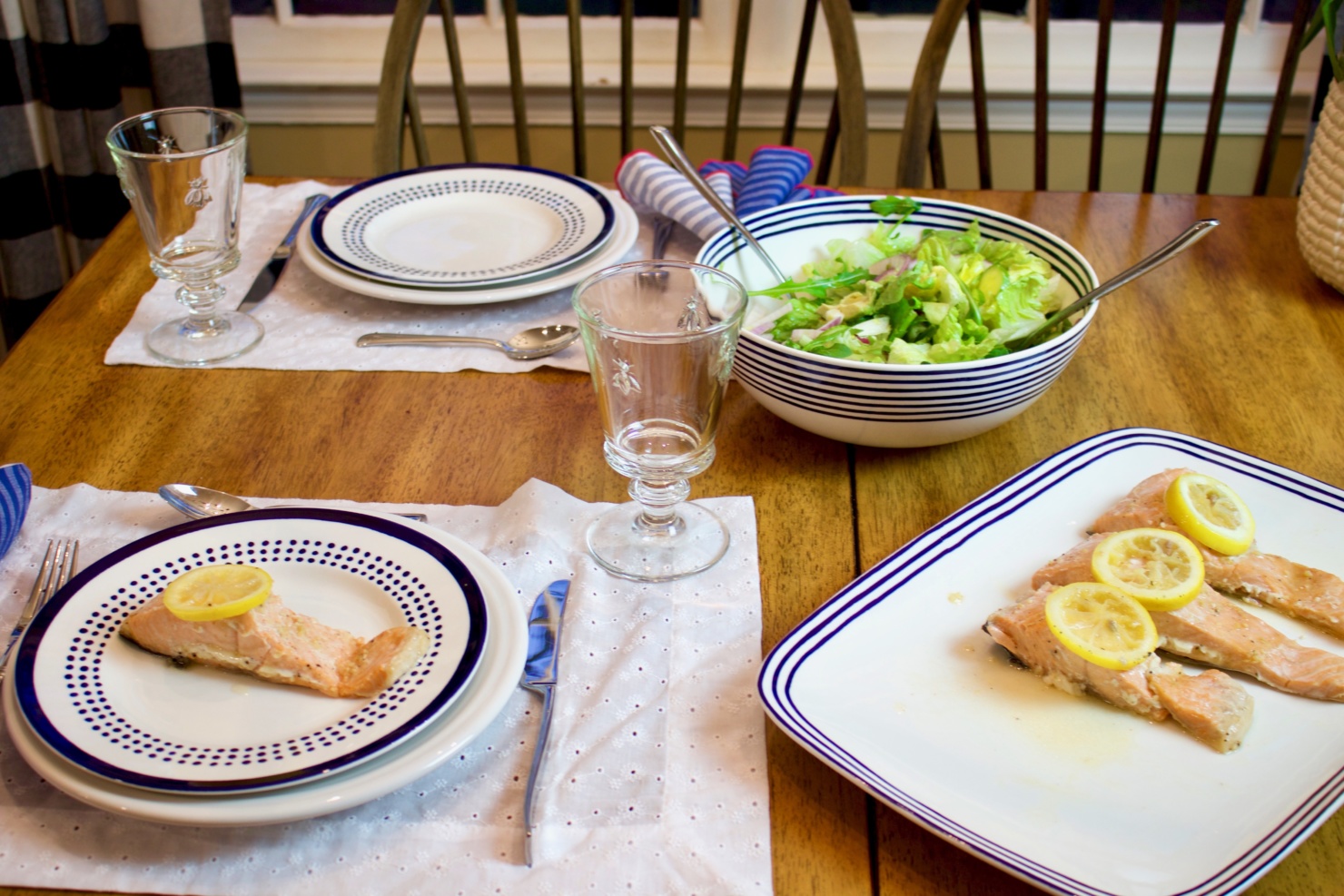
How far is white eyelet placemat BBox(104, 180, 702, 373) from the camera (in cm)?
104

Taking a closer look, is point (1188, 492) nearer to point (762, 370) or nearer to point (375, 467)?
point (762, 370)

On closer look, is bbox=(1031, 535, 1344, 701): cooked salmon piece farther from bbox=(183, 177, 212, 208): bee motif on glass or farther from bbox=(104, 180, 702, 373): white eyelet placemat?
bbox=(183, 177, 212, 208): bee motif on glass

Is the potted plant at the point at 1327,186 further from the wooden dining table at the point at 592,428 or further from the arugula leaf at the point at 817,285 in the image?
the arugula leaf at the point at 817,285

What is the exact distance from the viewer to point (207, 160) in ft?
3.19

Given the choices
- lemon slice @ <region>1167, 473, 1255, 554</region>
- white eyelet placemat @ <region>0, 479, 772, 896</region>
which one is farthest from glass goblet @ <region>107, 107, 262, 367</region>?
lemon slice @ <region>1167, 473, 1255, 554</region>

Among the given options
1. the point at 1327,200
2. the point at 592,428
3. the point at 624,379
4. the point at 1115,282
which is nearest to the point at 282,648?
the point at 624,379

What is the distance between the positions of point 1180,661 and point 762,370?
14.6 inches

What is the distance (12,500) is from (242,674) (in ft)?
0.91

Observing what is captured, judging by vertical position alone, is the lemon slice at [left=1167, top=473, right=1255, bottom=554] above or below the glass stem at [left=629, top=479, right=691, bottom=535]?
above

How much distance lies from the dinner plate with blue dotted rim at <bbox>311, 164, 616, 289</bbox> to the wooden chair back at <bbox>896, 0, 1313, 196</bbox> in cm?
52

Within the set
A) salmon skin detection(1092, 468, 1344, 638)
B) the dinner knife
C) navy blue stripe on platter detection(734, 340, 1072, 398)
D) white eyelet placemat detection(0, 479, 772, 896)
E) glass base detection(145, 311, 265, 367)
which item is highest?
navy blue stripe on platter detection(734, 340, 1072, 398)

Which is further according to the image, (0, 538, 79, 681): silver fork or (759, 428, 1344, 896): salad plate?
(0, 538, 79, 681): silver fork

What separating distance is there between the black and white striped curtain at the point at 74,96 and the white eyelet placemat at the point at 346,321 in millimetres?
999

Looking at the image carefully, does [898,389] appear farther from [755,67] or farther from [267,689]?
[755,67]
